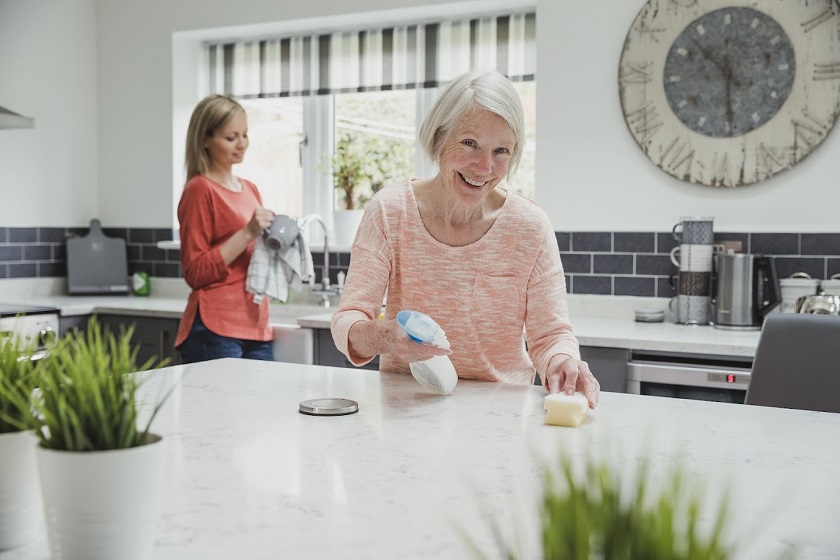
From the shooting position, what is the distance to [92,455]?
0.71m

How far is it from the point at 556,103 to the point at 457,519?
9.41 ft

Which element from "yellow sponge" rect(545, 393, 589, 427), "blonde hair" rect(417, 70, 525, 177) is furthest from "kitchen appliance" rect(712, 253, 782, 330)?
"yellow sponge" rect(545, 393, 589, 427)

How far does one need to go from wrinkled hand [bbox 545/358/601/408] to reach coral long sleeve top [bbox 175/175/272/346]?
68.3 inches

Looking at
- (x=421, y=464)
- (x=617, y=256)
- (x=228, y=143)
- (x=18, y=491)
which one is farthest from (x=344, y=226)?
(x=18, y=491)

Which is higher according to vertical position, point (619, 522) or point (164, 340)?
point (619, 522)

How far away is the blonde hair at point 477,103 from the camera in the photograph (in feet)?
5.83

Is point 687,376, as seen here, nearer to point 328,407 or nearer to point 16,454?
point 328,407

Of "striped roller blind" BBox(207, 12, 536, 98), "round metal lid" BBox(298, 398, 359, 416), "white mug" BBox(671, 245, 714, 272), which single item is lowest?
"round metal lid" BBox(298, 398, 359, 416)

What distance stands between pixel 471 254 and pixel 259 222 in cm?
142

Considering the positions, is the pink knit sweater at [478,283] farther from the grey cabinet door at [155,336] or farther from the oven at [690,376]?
the grey cabinet door at [155,336]

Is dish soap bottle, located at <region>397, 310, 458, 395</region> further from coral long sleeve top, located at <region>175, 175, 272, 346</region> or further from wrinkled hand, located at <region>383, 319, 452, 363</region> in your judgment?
coral long sleeve top, located at <region>175, 175, 272, 346</region>

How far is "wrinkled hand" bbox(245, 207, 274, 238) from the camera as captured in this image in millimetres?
3100

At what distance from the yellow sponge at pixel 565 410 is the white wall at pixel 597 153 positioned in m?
2.17

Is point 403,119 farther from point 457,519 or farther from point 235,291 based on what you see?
point 457,519
